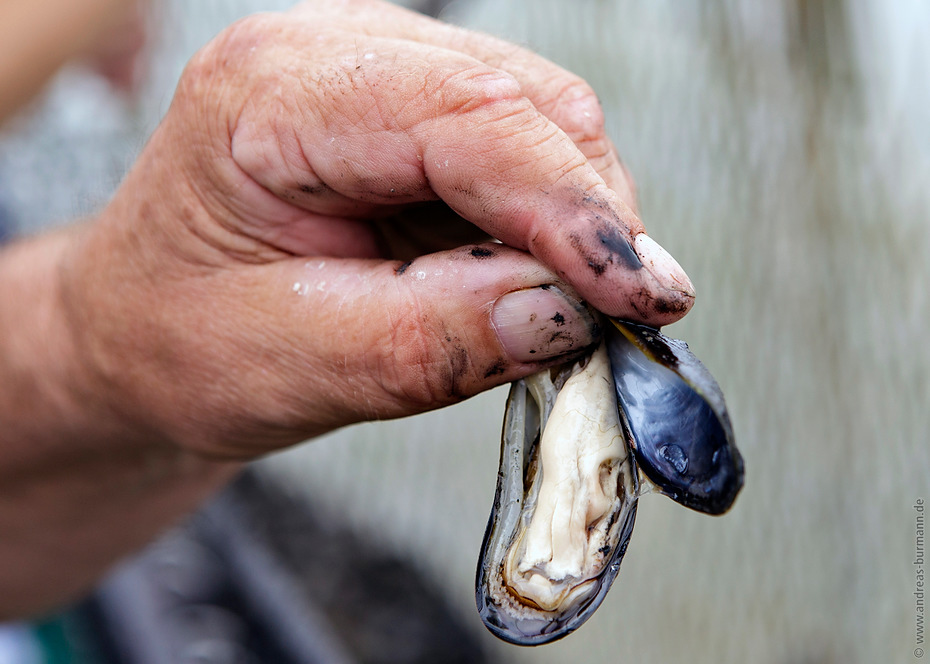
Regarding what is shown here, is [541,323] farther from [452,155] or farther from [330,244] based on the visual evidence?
[330,244]

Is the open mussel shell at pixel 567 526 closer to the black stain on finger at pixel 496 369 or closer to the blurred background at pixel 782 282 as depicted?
the black stain on finger at pixel 496 369

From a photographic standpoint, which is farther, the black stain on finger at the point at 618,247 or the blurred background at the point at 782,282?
the blurred background at the point at 782,282

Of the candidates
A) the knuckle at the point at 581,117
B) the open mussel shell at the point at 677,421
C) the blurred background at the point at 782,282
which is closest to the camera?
the open mussel shell at the point at 677,421

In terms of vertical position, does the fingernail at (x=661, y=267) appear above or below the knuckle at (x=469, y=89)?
below

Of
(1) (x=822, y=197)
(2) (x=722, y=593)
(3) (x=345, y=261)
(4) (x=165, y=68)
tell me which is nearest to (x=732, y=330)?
(1) (x=822, y=197)

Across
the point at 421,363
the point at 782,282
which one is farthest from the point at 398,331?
the point at 782,282

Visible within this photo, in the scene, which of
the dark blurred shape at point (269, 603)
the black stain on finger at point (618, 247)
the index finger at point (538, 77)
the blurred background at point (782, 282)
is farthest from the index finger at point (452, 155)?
the dark blurred shape at point (269, 603)

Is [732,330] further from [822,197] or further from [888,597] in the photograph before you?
[888,597]
